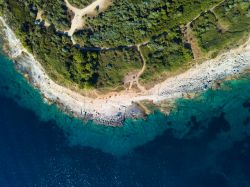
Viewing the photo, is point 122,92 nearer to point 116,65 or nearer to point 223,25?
point 116,65

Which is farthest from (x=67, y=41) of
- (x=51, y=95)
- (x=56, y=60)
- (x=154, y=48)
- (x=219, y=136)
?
(x=219, y=136)

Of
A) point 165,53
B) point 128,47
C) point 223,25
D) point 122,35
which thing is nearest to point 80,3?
point 122,35

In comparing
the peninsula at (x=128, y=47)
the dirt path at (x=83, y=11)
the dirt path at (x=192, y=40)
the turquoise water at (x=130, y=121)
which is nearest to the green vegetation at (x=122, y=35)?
the peninsula at (x=128, y=47)

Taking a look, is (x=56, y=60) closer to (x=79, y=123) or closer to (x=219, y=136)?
(x=79, y=123)

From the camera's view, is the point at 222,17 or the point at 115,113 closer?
the point at 222,17

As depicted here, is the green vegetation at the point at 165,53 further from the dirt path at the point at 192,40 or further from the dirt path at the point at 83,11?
the dirt path at the point at 83,11

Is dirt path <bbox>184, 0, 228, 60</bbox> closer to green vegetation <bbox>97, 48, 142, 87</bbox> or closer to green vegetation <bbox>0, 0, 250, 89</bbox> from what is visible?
green vegetation <bbox>0, 0, 250, 89</bbox>

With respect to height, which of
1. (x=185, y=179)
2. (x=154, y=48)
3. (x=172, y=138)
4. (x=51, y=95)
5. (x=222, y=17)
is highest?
(x=222, y=17)
